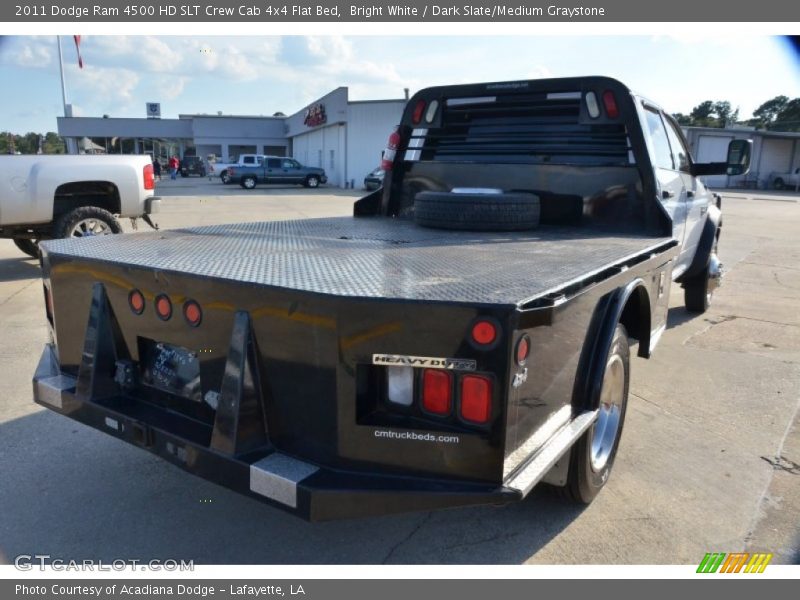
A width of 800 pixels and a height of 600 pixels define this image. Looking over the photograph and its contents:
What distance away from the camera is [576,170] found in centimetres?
440

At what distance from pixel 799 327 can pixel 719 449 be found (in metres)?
3.74

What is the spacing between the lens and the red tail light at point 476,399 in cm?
193

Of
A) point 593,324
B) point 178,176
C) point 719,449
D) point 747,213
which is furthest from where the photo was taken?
point 178,176

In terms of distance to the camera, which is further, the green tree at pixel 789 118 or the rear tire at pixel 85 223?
the green tree at pixel 789 118

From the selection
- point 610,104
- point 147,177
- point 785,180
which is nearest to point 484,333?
point 610,104

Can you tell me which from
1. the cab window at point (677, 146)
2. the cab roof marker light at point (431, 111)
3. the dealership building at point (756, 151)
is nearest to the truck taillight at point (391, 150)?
the cab roof marker light at point (431, 111)

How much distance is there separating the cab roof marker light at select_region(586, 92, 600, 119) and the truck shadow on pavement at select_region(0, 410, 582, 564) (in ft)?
8.96

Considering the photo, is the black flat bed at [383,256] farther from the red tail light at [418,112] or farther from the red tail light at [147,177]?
the red tail light at [147,177]

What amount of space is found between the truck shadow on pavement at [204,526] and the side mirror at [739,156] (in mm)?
3835

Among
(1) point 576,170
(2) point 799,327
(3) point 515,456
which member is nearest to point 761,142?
(2) point 799,327

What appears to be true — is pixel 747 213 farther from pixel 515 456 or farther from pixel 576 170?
pixel 515 456
